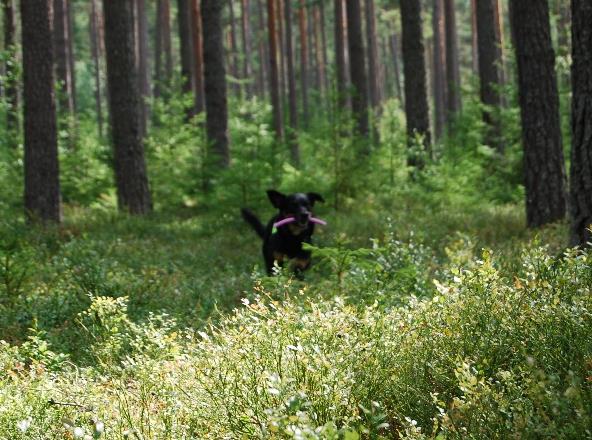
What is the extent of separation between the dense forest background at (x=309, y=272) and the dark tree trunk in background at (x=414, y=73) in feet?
0.15

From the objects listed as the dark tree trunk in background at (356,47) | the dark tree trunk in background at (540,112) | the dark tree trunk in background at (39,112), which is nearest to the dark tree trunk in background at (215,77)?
the dark tree trunk in background at (39,112)

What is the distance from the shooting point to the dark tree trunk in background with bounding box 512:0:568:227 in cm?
974

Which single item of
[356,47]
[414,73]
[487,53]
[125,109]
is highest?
[356,47]

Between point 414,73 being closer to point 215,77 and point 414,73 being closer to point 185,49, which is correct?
point 215,77

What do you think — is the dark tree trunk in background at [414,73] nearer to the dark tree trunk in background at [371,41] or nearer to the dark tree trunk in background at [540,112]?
the dark tree trunk in background at [540,112]

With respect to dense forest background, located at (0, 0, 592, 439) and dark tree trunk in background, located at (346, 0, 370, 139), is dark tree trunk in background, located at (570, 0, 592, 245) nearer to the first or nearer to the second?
dense forest background, located at (0, 0, 592, 439)

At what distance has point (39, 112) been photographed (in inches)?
486

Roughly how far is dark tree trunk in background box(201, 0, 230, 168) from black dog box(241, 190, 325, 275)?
7.24 meters

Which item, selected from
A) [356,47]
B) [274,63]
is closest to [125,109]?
[356,47]

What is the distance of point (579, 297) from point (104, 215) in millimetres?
11424

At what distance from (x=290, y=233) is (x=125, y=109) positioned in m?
6.96

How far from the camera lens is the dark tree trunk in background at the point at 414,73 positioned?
15992 millimetres

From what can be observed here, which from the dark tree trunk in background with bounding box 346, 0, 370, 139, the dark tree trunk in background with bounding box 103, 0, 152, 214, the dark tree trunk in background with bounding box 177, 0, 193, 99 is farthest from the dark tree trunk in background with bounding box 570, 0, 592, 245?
the dark tree trunk in background with bounding box 177, 0, 193, 99

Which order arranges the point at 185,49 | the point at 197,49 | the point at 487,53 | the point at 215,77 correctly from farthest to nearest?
the point at 197,49, the point at 185,49, the point at 487,53, the point at 215,77
